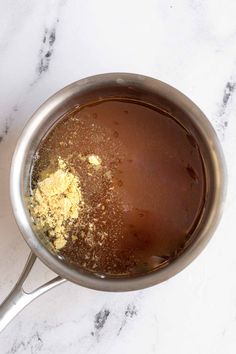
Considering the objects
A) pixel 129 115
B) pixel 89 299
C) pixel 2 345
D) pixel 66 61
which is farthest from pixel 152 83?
pixel 2 345

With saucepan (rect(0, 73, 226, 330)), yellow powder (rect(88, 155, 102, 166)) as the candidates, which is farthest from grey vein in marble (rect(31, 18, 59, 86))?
yellow powder (rect(88, 155, 102, 166))

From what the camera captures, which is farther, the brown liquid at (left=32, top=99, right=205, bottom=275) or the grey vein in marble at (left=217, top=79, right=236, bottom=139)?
the grey vein in marble at (left=217, top=79, right=236, bottom=139)

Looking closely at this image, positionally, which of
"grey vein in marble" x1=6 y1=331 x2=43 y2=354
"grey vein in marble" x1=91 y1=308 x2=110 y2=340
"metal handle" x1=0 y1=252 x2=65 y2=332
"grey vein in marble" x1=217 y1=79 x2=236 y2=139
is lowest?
"grey vein in marble" x1=6 y1=331 x2=43 y2=354

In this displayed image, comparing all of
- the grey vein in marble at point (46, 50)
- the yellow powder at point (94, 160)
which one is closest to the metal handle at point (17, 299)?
the yellow powder at point (94, 160)

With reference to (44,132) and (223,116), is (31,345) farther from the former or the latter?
(223,116)

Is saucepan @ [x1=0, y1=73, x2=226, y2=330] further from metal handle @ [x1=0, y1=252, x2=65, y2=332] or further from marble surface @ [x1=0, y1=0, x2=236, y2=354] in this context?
marble surface @ [x1=0, y1=0, x2=236, y2=354]

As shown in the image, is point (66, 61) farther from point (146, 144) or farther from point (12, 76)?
point (146, 144)
